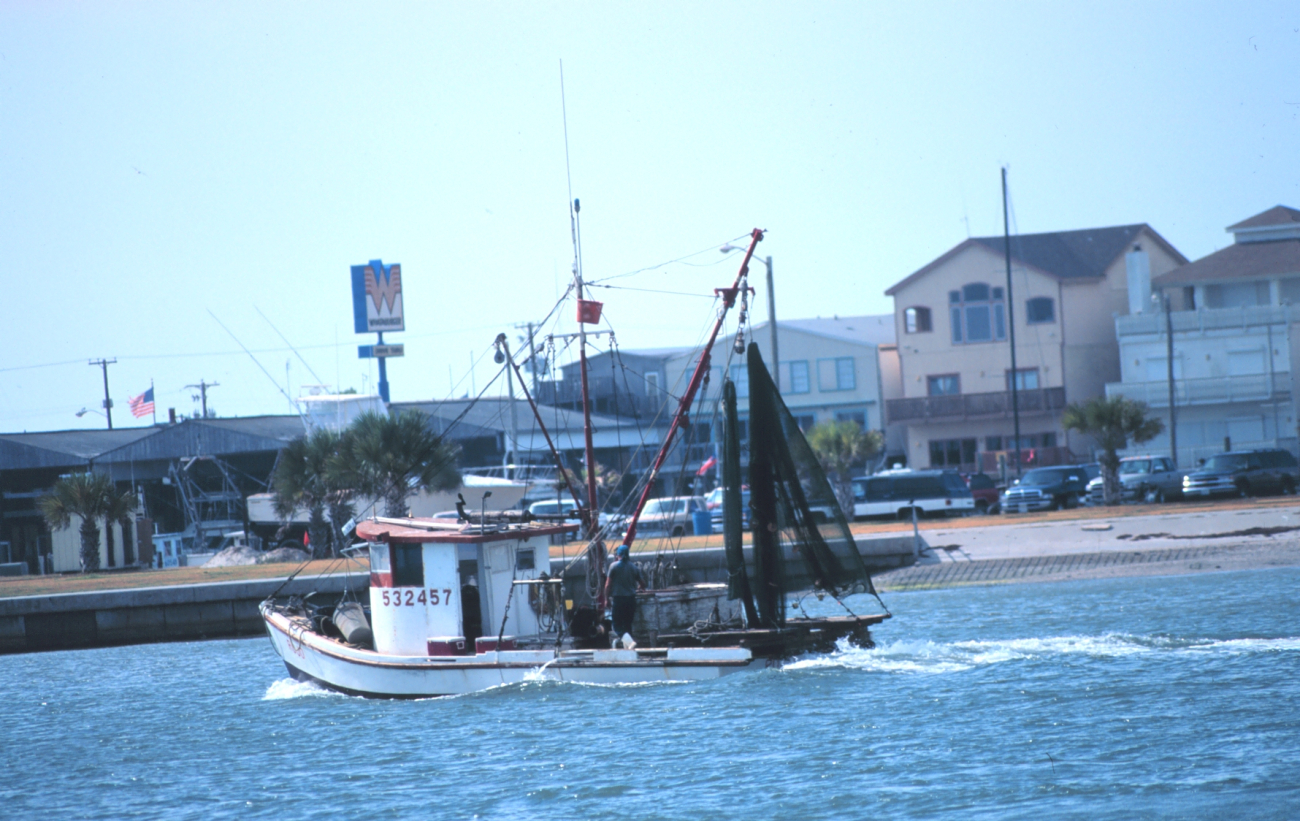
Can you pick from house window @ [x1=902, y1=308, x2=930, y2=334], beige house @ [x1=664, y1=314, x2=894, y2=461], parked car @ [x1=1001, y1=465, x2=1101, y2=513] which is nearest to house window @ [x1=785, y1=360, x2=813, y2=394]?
beige house @ [x1=664, y1=314, x2=894, y2=461]

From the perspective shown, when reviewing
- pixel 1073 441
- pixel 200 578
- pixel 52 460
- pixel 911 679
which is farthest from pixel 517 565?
pixel 1073 441

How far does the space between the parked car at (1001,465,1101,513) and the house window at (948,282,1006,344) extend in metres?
17.2

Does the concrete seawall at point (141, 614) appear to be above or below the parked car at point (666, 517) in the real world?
below

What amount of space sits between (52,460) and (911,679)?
48.0 metres

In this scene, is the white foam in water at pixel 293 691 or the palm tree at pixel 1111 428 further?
the palm tree at pixel 1111 428

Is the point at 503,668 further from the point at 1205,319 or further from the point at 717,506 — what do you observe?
the point at 1205,319

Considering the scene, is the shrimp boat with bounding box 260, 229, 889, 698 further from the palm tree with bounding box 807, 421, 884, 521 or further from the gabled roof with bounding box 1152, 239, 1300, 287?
the gabled roof with bounding box 1152, 239, 1300, 287

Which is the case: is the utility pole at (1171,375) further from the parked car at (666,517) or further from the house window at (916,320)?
the parked car at (666,517)

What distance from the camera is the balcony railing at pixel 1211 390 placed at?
58.9m

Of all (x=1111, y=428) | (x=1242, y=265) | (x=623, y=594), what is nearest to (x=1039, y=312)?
(x=1242, y=265)

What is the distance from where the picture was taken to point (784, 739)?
17.0 metres

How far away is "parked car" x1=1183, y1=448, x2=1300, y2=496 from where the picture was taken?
145 feet

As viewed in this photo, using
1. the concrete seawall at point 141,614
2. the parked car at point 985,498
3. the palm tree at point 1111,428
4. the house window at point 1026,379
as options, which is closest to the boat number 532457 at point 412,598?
the concrete seawall at point 141,614

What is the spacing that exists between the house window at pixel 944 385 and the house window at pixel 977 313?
172 cm
